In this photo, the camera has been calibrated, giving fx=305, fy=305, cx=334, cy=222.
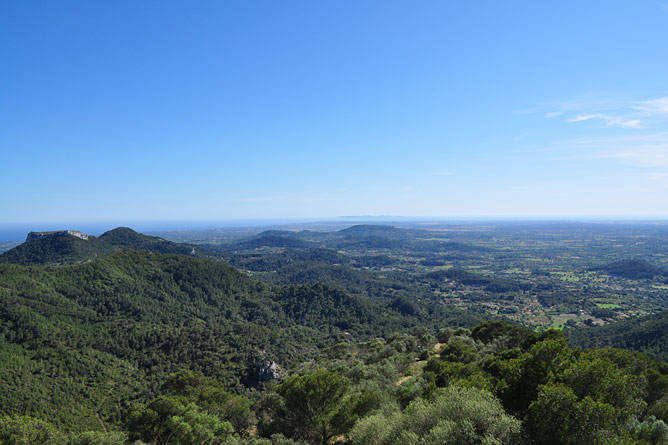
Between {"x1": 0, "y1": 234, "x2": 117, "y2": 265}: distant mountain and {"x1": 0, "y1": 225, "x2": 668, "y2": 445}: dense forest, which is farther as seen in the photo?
{"x1": 0, "y1": 234, "x2": 117, "y2": 265}: distant mountain

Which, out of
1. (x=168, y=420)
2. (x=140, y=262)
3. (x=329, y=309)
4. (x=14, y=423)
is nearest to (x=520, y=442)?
(x=168, y=420)

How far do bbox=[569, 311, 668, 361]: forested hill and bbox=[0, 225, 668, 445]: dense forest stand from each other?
566mm

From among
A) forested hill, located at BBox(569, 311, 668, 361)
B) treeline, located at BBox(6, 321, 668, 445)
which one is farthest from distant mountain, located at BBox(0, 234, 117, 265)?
forested hill, located at BBox(569, 311, 668, 361)

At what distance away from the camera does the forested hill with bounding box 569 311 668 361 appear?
2672 inches

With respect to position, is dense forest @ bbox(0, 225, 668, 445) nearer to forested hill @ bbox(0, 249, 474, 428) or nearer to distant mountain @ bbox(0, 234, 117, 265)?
forested hill @ bbox(0, 249, 474, 428)

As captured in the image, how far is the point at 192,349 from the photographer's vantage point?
71.7 metres

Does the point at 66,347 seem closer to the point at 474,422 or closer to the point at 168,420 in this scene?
the point at 168,420

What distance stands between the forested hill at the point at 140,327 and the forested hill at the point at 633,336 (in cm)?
3904

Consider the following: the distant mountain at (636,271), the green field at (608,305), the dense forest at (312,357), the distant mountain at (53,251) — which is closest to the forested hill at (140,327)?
the dense forest at (312,357)

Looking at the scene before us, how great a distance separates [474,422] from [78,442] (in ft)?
74.9

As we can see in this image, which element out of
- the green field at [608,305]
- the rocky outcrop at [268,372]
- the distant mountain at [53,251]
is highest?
the distant mountain at [53,251]

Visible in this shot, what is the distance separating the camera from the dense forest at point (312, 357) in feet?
54.5

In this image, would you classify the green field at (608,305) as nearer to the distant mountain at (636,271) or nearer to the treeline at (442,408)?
the distant mountain at (636,271)

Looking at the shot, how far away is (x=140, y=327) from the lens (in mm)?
81438
